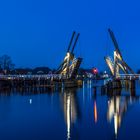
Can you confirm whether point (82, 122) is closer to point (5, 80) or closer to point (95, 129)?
point (95, 129)

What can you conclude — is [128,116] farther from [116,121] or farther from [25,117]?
[25,117]

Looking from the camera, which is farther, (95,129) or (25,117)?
(25,117)

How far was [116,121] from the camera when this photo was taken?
1248 inches

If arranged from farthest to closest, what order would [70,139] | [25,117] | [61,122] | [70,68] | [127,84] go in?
[70,68] → [127,84] → [25,117] → [61,122] → [70,139]

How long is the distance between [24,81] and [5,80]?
21.7 feet

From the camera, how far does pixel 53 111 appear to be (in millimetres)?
39625

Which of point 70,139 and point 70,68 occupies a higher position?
point 70,68

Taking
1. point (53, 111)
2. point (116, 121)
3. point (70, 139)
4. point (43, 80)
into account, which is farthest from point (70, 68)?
point (70, 139)

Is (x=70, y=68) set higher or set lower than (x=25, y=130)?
higher

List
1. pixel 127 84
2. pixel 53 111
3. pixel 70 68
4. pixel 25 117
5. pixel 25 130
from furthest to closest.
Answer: pixel 70 68 → pixel 127 84 → pixel 53 111 → pixel 25 117 → pixel 25 130

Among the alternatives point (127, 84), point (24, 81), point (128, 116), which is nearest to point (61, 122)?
point (128, 116)

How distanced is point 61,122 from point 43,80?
66440 millimetres

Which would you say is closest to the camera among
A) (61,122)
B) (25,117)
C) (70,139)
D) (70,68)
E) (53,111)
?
(70,139)

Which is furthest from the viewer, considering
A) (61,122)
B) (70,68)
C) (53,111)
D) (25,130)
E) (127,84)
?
(70,68)
